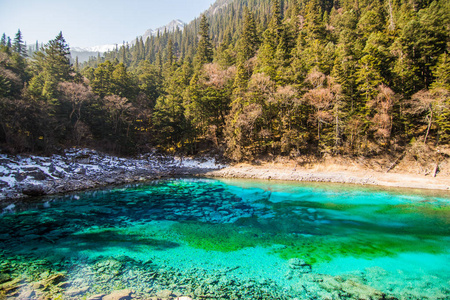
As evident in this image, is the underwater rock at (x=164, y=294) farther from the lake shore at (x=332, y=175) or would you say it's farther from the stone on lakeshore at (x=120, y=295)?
the lake shore at (x=332, y=175)

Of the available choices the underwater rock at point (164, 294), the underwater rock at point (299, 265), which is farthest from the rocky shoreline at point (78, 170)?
the underwater rock at point (299, 265)

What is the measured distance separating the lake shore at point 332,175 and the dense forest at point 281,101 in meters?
2.49

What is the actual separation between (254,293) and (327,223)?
641 cm

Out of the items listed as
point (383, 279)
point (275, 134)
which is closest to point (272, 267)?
point (383, 279)

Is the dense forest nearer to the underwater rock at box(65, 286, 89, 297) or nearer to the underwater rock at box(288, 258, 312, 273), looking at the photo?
the underwater rock at box(65, 286, 89, 297)

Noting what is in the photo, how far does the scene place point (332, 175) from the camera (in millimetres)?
20641

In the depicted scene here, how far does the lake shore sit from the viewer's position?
1714 cm

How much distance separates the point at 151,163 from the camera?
90.9 ft

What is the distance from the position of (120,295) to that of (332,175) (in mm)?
21184

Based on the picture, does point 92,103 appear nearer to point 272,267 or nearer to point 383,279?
point 272,267

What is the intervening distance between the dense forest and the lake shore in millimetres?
2491

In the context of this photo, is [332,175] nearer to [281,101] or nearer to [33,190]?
[281,101]

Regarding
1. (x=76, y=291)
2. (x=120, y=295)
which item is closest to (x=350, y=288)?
(x=120, y=295)

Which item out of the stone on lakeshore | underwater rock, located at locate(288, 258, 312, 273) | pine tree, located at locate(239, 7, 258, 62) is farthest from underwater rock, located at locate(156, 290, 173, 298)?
pine tree, located at locate(239, 7, 258, 62)
